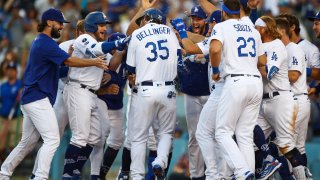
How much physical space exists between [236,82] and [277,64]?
1.05 meters

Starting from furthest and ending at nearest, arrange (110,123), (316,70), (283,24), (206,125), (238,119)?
(110,123) < (316,70) < (283,24) < (206,125) < (238,119)

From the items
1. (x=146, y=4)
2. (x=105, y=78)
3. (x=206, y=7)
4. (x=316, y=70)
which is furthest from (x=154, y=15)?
(x=316, y=70)

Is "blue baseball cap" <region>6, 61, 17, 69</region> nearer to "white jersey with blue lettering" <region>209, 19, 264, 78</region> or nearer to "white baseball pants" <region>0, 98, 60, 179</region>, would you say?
"white baseball pants" <region>0, 98, 60, 179</region>

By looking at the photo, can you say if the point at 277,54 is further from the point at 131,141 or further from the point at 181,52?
the point at 131,141

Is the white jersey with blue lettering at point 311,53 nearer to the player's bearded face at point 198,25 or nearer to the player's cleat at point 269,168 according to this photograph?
the player's bearded face at point 198,25

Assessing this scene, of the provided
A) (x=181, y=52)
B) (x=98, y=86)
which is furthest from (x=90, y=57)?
(x=181, y=52)

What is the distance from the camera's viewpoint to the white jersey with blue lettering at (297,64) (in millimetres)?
13750

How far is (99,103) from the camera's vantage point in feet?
47.0

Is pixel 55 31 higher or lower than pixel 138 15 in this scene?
lower

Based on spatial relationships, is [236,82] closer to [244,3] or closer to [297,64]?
[244,3]

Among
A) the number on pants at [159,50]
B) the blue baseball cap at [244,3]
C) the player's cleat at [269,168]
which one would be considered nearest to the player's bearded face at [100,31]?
the number on pants at [159,50]

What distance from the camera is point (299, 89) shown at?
13977 mm

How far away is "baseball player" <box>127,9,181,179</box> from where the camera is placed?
13.1 m

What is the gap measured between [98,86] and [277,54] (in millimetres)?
2688
